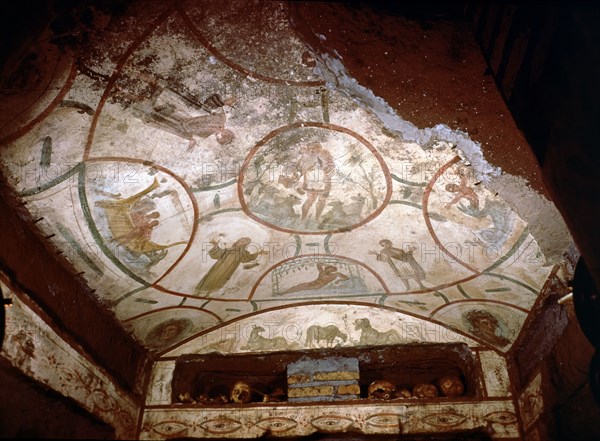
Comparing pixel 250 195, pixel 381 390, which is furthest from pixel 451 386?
pixel 250 195

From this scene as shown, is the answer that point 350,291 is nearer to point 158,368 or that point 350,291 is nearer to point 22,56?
point 158,368

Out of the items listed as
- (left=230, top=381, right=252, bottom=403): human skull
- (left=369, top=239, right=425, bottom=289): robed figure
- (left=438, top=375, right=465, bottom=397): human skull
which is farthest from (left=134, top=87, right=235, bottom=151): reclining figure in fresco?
(left=438, top=375, right=465, bottom=397): human skull

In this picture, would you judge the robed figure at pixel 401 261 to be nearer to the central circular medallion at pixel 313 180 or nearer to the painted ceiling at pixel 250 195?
the painted ceiling at pixel 250 195

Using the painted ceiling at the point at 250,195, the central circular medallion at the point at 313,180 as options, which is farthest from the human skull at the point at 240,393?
the central circular medallion at the point at 313,180

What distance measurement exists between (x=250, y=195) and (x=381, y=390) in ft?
11.0

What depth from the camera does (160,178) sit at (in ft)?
14.6

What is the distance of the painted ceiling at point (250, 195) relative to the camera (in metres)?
3.56

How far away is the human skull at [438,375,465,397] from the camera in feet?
20.9

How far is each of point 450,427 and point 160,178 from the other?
4608 mm

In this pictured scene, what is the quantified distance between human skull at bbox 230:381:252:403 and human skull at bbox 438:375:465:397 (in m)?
2.59

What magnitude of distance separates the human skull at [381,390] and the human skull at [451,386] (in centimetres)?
66

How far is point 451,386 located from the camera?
6.42 meters

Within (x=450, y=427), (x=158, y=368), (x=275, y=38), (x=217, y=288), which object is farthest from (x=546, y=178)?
(x=158, y=368)

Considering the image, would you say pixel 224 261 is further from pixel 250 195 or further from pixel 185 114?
pixel 185 114
